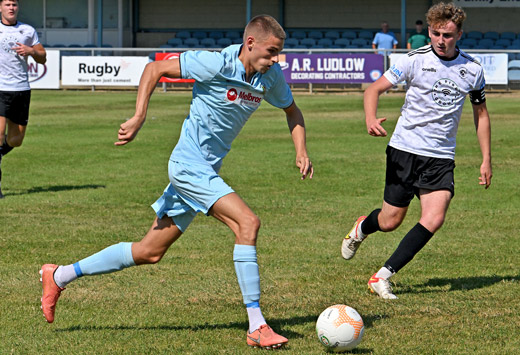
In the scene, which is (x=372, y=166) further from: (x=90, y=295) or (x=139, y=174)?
(x=90, y=295)

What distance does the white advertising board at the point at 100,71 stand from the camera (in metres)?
30.9

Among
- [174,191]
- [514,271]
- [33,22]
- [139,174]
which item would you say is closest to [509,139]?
[139,174]

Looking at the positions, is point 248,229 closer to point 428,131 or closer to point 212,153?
point 212,153

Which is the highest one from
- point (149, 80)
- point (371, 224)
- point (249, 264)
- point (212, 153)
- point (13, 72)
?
point (149, 80)

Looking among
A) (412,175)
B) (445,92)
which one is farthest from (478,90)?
(412,175)

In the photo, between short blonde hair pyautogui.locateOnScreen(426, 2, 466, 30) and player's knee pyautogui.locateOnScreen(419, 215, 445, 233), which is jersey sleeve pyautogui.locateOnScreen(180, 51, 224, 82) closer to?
short blonde hair pyautogui.locateOnScreen(426, 2, 466, 30)

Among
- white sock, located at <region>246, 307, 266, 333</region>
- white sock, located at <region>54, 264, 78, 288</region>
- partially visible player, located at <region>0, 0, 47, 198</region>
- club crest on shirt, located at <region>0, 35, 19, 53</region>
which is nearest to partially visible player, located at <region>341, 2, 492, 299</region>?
white sock, located at <region>246, 307, 266, 333</region>

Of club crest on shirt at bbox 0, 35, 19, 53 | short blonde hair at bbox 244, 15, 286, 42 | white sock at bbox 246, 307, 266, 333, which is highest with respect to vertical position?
short blonde hair at bbox 244, 15, 286, 42

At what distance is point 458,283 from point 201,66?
2988 millimetres

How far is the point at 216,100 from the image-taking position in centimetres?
549

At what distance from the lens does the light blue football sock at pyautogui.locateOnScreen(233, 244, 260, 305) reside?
5.23 m

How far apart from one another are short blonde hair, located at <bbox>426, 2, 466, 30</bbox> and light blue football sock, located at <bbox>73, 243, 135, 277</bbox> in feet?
8.70

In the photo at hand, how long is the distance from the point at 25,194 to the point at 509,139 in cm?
1002

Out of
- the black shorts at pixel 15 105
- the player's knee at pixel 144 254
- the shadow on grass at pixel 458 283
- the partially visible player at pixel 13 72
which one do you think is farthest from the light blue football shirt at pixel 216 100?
the black shorts at pixel 15 105
